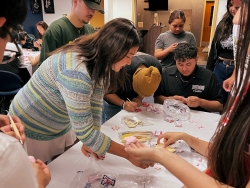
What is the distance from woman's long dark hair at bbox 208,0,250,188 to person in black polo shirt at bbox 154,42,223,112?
42.9 inches

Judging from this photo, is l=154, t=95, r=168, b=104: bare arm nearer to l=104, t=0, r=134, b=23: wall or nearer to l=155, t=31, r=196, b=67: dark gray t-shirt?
l=155, t=31, r=196, b=67: dark gray t-shirt

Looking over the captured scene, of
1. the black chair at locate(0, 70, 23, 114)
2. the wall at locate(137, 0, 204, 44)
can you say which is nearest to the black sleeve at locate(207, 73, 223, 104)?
the black chair at locate(0, 70, 23, 114)

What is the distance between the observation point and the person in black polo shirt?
184cm

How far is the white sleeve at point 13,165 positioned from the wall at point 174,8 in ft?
16.8

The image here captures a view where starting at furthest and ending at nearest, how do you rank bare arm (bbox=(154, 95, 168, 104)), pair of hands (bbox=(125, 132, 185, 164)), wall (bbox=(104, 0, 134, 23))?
wall (bbox=(104, 0, 134, 23))
bare arm (bbox=(154, 95, 168, 104))
pair of hands (bbox=(125, 132, 185, 164))

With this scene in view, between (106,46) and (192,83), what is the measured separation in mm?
1052

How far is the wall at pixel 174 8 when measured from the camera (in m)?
5.01

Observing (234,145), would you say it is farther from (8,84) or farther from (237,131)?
(8,84)

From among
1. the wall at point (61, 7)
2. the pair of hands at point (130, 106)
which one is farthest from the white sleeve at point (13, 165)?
the wall at point (61, 7)

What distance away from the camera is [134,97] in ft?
6.23

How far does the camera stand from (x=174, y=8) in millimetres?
5152

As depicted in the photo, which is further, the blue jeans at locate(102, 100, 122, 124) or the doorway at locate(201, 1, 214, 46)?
the doorway at locate(201, 1, 214, 46)

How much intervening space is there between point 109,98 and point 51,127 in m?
0.68

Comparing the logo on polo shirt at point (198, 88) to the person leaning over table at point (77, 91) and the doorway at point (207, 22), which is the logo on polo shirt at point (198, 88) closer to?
the person leaning over table at point (77, 91)
